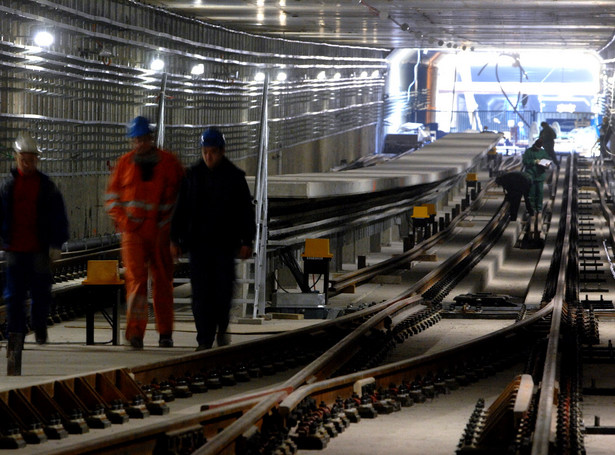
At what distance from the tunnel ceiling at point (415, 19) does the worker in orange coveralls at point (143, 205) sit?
13756 mm

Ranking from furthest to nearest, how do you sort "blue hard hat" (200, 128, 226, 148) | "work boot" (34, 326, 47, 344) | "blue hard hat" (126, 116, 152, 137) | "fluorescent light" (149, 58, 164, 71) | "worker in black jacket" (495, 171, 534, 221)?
1. "worker in black jacket" (495, 171, 534, 221)
2. "fluorescent light" (149, 58, 164, 71)
3. "blue hard hat" (200, 128, 226, 148)
4. "blue hard hat" (126, 116, 152, 137)
5. "work boot" (34, 326, 47, 344)

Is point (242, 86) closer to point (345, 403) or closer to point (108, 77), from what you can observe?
point (108, 77)

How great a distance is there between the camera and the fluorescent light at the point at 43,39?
16.4 meters

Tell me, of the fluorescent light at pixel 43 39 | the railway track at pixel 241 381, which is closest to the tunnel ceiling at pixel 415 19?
the fluorescent light at pixel 43 39

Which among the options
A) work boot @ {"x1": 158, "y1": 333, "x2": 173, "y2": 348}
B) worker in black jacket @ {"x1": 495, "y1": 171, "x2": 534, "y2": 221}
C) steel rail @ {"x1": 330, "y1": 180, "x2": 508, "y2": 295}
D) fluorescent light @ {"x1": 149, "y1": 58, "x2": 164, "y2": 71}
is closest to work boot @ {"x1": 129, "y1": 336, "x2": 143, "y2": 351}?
work boot @ {"x1": 158, "y1": 333, "x2": 173, "y2": 348}

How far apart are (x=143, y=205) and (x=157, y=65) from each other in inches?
536

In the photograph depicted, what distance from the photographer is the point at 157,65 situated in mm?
21562

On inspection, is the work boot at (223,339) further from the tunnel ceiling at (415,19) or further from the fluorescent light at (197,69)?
the fluorescent light at (197,69)

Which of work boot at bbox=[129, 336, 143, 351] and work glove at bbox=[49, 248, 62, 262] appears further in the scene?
work boot at bbox=[129, 336, 143, 351]

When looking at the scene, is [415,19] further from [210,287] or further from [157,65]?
[210,287]

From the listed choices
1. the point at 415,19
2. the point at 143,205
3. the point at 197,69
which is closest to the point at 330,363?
the point at 143,205

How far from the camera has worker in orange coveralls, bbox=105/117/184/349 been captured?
8219mm

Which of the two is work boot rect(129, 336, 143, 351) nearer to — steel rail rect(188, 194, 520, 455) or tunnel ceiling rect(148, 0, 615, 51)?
steel rail rect(188, 194, 520, 455)

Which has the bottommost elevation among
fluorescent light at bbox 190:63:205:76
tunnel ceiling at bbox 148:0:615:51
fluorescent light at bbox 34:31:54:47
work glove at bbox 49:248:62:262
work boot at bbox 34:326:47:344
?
work boot at bbox 34:326:47:344
